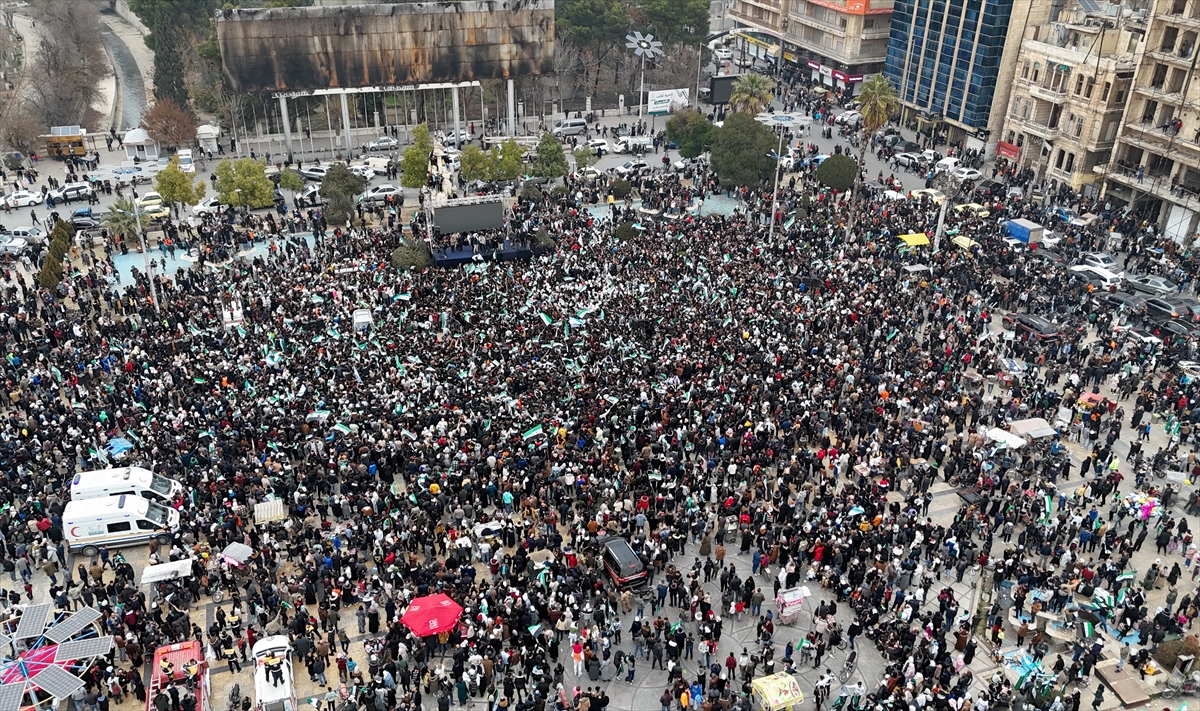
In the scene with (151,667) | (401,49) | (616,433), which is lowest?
(151,667)

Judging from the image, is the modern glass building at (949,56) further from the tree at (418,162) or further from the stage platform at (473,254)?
the stage platform at (473,254)

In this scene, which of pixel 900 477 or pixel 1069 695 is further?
pixel 900 477

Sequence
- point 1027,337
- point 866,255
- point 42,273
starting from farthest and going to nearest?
point 866,255
point 42,273
point 1027,337

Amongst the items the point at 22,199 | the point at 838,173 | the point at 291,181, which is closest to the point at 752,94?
the point at 838,173

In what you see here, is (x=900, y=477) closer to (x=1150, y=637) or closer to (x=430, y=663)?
(x=1150, y=637)

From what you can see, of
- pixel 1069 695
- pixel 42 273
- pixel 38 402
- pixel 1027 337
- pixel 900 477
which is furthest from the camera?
pixel 42 273

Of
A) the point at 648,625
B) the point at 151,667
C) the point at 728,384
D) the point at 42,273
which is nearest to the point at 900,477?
the point at 728,384

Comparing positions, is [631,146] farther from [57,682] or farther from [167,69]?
[57,682]

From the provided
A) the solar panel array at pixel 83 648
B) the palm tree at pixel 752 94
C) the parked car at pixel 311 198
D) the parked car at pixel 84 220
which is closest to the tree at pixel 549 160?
the parked car at pixel 311 198
